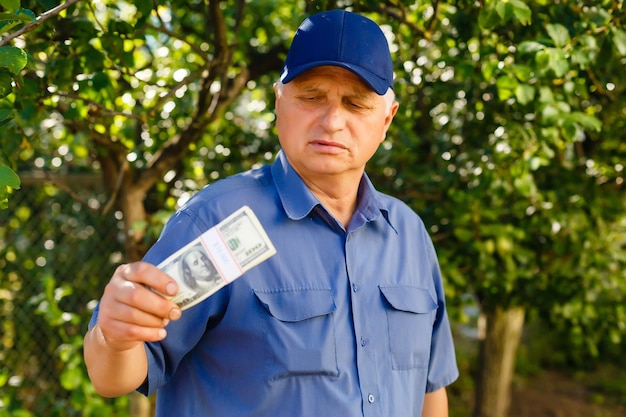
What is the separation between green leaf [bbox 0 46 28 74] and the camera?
64.0 inches

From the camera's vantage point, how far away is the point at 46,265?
4.32 metres

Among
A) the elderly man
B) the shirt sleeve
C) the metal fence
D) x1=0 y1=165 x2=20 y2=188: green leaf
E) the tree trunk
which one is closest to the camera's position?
x1=0 y1=165 x2=20 y2=188: green leaf

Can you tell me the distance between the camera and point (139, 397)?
3.60 meters

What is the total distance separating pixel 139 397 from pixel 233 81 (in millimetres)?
1642

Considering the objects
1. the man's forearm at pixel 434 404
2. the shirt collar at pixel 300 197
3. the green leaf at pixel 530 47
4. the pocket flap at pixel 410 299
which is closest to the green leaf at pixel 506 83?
the green leaf at pixel 530 47

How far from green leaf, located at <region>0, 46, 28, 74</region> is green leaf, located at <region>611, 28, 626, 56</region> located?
6.13 ft

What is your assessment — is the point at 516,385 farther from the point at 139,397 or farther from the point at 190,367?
the point at 190,367

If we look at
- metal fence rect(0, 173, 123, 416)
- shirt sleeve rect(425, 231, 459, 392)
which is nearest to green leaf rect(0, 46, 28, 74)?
shirt sleeve rect(425, 231, 459, 392)

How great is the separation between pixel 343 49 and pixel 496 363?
3429 millimetres

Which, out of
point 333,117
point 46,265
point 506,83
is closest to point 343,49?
point 333,117

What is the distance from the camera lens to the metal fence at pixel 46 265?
14.0 feet

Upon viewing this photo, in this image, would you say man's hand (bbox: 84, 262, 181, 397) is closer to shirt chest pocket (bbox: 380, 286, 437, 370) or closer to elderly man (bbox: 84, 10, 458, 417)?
elderly man (bbox: 84, 10, 458, 417)

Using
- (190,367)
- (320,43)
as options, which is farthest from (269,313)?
(320,43)

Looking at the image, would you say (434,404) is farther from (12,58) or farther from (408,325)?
(12,58)
